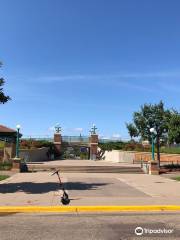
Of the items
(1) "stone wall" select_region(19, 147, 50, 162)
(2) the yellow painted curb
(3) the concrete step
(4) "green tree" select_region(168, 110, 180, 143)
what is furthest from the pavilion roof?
(2) the yellow painted curb

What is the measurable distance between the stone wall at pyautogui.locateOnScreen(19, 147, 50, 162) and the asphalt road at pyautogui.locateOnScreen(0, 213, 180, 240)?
33186mm

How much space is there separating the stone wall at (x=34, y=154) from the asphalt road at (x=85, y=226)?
33.2 metres

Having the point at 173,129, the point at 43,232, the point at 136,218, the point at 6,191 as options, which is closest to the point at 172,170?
the point at 173,129

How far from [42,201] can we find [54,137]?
54532 mm

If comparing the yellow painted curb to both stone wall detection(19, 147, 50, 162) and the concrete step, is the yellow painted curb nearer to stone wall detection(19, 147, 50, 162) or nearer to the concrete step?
the concrete step

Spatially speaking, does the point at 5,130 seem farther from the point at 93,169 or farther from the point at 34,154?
the point at 93,169

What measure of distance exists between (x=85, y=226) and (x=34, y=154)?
40342 millimetres

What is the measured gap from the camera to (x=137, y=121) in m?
38.6

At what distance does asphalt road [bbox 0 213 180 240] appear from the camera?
9.24 meters

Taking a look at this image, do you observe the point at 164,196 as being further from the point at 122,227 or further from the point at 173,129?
the point at 173,129

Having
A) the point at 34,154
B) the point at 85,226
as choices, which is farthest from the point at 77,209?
the point at 34,154

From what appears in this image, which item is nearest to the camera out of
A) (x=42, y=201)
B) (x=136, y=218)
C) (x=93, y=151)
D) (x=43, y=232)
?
(x=43, y=232)

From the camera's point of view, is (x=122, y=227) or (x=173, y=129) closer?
(x=122, y=227)

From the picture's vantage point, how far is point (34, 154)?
50.2 meters
